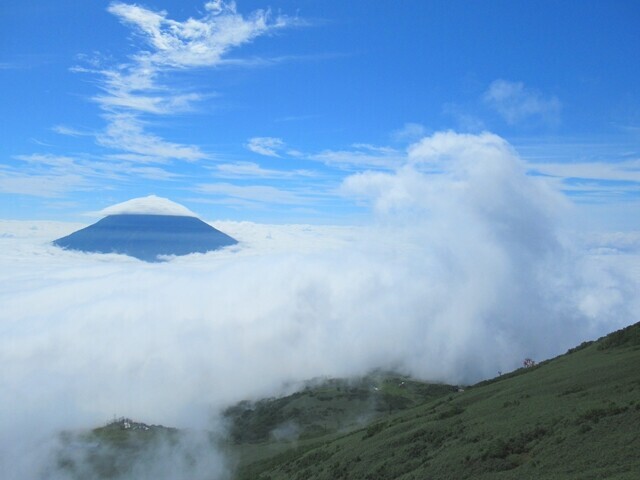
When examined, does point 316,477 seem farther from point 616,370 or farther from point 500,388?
point 616,370

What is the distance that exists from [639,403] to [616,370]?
68.9 ft

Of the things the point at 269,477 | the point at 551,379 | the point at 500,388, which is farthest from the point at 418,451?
the point at 269,477

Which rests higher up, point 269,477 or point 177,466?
point 269,477

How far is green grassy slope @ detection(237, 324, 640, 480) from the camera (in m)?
41.9

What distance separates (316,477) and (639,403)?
A: 47953 mm

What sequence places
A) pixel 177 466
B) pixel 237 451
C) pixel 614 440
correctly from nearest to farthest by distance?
pixel 614 440, pixel 177 466, pixel 237 451

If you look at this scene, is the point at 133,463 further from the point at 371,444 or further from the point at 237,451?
the point at 371,444

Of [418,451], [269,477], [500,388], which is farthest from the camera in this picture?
[269,477]

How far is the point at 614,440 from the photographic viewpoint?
41938 mm

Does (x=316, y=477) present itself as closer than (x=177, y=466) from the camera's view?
Yes

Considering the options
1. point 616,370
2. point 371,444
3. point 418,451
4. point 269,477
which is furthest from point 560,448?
point 269,477

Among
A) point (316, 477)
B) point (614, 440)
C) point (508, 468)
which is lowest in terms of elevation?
point (316, 477)

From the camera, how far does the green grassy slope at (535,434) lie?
41.9m

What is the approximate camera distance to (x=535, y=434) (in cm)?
5081
